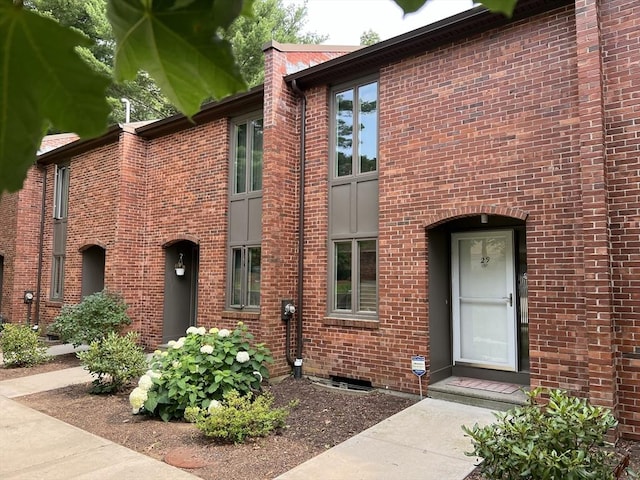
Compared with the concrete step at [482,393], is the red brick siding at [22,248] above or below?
above

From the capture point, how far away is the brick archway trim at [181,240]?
33.3ft

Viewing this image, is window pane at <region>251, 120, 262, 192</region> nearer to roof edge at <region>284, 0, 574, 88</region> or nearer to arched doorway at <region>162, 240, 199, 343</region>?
roof edge at <region>284, 0, 574, 88</region>

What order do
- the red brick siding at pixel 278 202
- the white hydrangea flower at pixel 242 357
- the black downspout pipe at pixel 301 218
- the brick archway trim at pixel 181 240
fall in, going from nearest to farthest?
the white hydrangea flower at pixel 242 357, the red brick siding at pixel 278 202, the black downspout pipe at pixel 301 218, the brick archway trim at pixel 181 240

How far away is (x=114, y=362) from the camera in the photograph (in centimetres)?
739

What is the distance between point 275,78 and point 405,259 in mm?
3890

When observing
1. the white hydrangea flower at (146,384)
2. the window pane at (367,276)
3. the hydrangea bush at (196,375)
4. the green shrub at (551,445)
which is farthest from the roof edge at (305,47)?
the green shrub at (551,445)

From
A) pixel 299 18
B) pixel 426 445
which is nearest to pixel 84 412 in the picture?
pixel 426 445

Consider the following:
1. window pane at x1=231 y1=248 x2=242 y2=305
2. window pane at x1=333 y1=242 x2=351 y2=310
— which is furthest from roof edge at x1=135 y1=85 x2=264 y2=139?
window pane at x1=333 y1=242 x2=351 y2=310

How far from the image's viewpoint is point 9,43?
57 cm

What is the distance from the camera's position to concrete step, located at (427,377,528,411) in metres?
6.11

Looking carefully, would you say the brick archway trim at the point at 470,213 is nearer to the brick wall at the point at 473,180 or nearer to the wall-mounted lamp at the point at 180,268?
the brick wall at the point at 473,180

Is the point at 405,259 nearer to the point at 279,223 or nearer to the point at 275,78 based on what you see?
the point at 279,223

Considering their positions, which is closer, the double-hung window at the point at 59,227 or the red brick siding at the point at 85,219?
the red brick siding at the point at 85,219

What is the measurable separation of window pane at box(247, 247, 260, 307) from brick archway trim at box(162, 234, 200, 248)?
1541 mm
